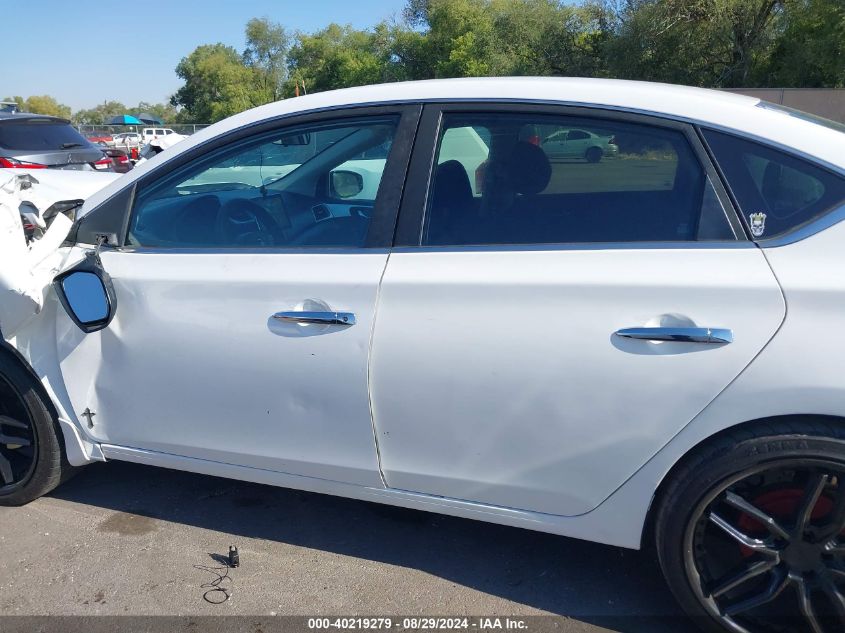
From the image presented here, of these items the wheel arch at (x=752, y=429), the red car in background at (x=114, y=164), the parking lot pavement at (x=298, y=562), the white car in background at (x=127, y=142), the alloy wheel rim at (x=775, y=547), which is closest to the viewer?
the wheel arch at (x=752, y=429)

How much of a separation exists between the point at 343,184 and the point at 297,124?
583mm

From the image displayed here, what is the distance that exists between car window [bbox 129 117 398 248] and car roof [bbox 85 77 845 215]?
9cm

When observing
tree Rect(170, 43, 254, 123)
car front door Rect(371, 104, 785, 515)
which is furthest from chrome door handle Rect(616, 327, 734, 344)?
tree Rect(170, 43, 254, 123)

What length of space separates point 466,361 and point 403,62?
50.0m

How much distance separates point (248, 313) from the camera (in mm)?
2309

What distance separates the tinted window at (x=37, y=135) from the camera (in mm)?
8642

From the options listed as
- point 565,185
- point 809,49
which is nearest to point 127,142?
point 565,185

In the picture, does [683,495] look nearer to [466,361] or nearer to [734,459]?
[734,459]

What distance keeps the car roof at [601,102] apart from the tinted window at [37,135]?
24.4ft

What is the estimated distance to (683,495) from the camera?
6.46 feet

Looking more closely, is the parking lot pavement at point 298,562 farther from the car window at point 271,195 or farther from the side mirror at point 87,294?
the car window at point 271,195

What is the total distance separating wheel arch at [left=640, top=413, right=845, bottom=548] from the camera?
5.96 ft

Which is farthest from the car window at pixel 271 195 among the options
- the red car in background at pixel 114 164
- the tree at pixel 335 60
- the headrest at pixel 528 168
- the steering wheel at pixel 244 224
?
the tree at pixel 335 60

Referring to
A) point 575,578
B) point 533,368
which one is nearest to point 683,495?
point 533,368
